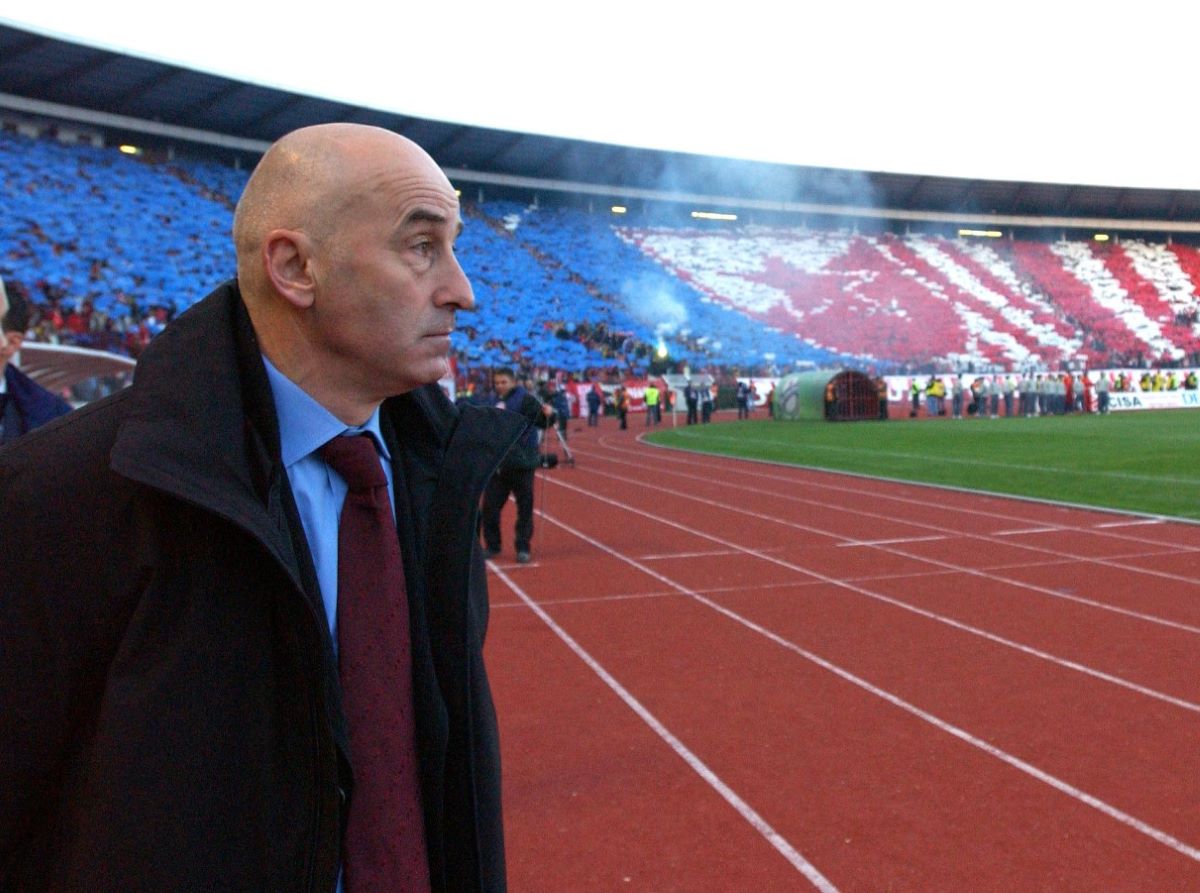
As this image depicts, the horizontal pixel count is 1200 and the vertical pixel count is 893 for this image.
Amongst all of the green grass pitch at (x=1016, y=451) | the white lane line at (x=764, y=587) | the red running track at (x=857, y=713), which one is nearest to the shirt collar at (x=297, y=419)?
the red running track at (x=857, y=713)

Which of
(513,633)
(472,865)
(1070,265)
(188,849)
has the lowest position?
(513,633)

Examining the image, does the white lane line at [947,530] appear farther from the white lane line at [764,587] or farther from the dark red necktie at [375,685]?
the dark red necktie at [375,685]

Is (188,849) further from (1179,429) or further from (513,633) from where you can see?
(1179,429)

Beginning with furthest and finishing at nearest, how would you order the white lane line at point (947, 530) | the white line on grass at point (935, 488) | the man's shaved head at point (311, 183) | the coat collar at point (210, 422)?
the white line on grass at point (935, 488) → the white lane line at point (947, 530) → the man's shaved head at point (311, 183) → the coat collar at point (210, 422)

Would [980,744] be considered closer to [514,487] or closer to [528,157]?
[514,487]


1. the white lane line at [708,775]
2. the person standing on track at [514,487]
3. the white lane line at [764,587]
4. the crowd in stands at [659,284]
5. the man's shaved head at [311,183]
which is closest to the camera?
the man's shaved head at [311,183]

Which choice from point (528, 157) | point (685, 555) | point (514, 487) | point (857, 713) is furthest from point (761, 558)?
point (528, 157)

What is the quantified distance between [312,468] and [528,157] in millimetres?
51065

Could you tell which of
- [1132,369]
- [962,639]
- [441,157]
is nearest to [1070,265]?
[1132,369]

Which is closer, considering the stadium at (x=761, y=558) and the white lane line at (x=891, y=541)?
the stadium at (x=761, y=558)

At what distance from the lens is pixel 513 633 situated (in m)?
6.84

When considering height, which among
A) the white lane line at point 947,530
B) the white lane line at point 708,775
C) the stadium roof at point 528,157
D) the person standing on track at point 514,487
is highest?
the stadium roof at point 528,157

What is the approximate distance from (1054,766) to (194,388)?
13.4 ft

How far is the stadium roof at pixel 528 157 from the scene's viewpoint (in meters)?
37.6
